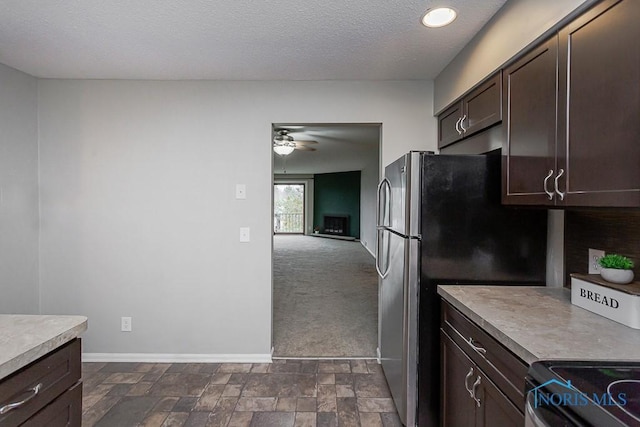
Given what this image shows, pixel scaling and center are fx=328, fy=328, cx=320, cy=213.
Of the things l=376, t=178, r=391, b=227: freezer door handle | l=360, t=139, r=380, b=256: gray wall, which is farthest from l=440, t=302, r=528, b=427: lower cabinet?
l=360, t=139, r=380, b=256: gray wall

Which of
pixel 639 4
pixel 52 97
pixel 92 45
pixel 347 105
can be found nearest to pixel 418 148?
pixel 347 105

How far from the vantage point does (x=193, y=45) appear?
211cm

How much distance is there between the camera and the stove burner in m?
0.69

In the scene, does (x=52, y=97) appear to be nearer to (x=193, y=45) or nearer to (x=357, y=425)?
(x=193, y=45)

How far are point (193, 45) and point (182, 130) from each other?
797mm

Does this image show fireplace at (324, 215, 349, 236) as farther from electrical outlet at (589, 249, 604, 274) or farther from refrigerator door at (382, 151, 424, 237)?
electrical outlet at (589, 249, 604, 274)

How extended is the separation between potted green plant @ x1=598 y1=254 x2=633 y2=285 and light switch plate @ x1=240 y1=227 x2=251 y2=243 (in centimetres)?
225

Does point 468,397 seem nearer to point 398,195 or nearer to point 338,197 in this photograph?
point 398,195

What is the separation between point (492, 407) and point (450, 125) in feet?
6.13

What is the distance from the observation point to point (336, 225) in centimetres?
1112

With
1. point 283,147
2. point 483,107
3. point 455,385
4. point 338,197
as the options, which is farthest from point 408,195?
point 338,197

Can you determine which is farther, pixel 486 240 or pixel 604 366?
pixel 486 240

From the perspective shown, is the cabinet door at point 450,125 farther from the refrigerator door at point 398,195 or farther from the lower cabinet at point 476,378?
the lower cabinet at point 476,378

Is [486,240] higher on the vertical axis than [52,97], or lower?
lower
